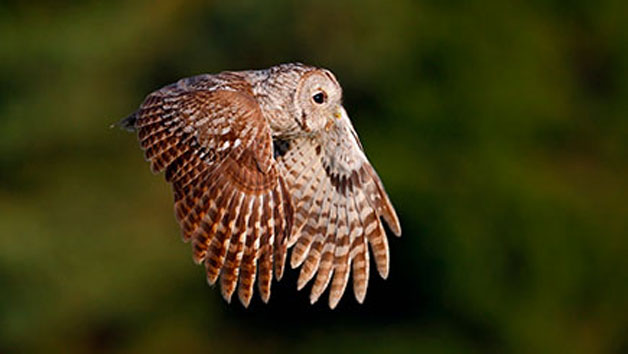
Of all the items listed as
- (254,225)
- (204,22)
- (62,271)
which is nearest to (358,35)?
(204,22)

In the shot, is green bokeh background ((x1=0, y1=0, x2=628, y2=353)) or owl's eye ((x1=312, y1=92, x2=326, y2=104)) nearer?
owl's eye ((x1=312, y1=92, x2=326, y2=104))

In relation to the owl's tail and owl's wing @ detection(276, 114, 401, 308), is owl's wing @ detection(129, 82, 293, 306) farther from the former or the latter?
owl's wing @ detection(276, 114, 401, 308)

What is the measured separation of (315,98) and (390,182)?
26.2ft

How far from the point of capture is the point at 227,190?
677 centimetres

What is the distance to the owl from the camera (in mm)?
6762

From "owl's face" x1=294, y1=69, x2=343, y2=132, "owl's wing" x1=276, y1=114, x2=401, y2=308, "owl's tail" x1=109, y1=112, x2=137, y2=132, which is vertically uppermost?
"owl's face" x1=294, y1=69, x2=343, y2=132

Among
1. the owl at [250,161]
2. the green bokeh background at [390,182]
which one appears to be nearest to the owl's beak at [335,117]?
the owl at [250,161]

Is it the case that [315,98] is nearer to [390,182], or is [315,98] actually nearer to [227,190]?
[227,190]

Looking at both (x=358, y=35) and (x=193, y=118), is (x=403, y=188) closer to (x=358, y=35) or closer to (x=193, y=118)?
(x=358, y=35)

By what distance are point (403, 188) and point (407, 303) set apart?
1.23m

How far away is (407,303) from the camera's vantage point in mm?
15445

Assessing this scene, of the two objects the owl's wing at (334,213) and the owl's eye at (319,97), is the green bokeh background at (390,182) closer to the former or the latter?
the owl's wing at (334,213)

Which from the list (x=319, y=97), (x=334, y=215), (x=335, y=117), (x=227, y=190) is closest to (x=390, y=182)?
(x=334, y=215)

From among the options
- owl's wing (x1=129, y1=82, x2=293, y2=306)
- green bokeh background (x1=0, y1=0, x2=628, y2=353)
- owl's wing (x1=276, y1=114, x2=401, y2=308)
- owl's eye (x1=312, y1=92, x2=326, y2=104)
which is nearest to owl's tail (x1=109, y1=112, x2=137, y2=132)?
owl's wing (x1=129, y1=82, x2=293, y2=306)
